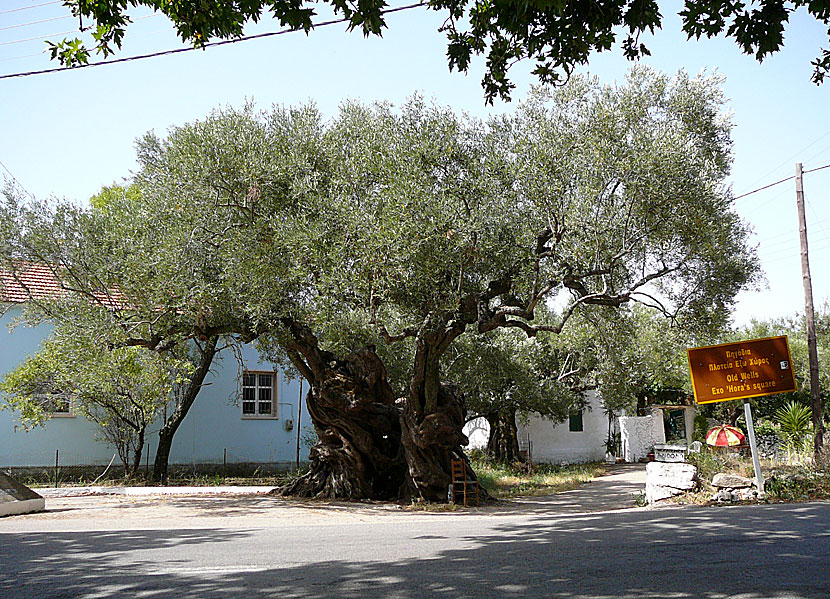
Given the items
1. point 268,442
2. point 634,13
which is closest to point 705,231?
point 634,13

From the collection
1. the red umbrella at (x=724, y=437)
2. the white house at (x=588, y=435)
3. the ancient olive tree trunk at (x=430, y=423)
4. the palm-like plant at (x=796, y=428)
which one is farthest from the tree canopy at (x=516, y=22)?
the white house at (x=588, y=435)

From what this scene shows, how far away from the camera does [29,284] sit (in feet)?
65.4

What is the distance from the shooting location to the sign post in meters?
12.9

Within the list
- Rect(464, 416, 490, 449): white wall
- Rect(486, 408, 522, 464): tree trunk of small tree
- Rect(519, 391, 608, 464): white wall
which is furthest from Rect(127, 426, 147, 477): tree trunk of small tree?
Rect(464, 416, 490, 449): white wall

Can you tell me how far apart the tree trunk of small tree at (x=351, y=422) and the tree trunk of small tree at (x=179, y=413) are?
18.8 feet

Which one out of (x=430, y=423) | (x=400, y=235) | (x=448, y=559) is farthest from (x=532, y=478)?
(x=448, y=559)

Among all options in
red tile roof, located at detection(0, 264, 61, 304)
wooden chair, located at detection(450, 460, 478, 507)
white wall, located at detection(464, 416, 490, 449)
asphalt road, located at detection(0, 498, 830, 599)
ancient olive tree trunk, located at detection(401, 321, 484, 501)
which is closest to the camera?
asphalt road, located at detection(0, 498, 830, 599)

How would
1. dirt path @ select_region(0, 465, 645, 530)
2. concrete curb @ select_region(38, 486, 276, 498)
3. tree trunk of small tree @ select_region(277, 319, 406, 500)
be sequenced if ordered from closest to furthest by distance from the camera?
dirt path @ select_region(0, 465, 645, 530)
tree trunk of small tree @ select_region(277, 319, 406, 500)
concrete curb @ select_region(38, 486, 276, 498)

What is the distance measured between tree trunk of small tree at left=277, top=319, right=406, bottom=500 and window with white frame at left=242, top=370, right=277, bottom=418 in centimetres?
806

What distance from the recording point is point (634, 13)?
6.66 metres

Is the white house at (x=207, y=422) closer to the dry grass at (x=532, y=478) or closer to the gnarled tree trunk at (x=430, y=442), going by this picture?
the dry grass at (x=532, y=478)

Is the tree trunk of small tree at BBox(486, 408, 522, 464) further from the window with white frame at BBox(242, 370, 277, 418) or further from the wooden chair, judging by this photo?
the wooden chair

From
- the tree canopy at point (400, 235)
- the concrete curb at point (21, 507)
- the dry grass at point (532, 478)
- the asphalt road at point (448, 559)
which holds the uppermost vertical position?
the tree canopy at point (400, 235)

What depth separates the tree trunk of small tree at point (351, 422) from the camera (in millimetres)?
16078
